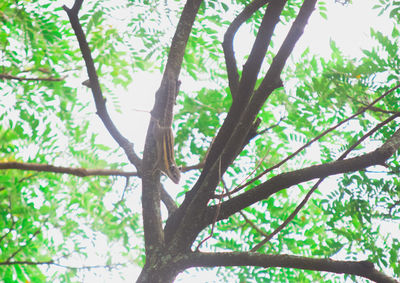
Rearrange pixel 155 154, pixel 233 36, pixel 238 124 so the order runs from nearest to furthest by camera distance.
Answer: pixel 238 124 < pixel 233 36 < pixel 155 154

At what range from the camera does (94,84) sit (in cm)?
234

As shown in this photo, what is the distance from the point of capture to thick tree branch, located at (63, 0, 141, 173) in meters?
2.16

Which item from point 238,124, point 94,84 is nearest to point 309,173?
point 238,124

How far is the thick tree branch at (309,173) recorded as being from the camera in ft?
5.20

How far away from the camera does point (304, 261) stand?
1682mm

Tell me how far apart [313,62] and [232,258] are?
190 cm

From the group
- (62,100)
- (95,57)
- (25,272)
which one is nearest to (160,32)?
(95,57)

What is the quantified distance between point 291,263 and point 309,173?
40 centimetres

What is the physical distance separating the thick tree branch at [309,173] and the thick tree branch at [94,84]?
75 centimetres

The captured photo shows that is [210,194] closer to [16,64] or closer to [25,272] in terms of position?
[25,272]

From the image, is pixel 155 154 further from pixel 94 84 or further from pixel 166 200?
pixel 94 84

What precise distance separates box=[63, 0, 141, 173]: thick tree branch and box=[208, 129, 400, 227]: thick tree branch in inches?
29.4

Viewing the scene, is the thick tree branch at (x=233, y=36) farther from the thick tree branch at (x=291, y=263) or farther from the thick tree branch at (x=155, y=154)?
the thick tree branch at (x=291, y=263)

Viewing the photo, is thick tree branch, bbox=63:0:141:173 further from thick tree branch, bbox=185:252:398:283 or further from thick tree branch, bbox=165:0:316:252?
thick tree branch, bbox=185:252:398:283
